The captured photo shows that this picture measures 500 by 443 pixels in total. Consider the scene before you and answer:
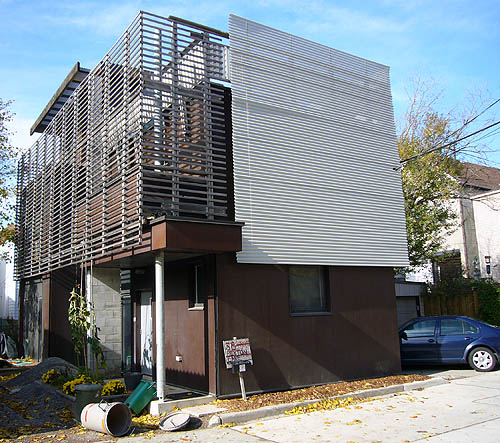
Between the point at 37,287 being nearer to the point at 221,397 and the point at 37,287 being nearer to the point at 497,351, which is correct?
the point at 221,397

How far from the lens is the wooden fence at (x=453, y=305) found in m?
18.0

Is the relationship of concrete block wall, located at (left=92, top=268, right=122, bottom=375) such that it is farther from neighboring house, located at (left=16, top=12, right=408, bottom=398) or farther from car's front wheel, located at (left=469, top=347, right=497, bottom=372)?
car's front wheel, located at (left=469, top=347, right=497, bottom=372)

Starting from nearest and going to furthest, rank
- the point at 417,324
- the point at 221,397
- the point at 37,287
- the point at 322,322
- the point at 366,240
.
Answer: the point at 221,397 < the point at 322,322 < the point at 366,240 < the point at 417,324 < the point at 37,287

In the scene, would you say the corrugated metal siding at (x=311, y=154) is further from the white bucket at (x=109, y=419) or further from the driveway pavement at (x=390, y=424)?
the white bucket at (x=109, y=419)

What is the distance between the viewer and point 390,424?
8102 mm

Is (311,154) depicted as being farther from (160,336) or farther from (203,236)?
(160,336)

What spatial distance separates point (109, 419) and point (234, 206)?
464 cm

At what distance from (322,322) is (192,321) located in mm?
2928

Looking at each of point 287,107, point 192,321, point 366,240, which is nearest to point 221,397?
point 192,321

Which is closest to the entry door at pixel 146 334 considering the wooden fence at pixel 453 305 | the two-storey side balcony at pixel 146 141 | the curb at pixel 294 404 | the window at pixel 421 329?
the two-storey side balcony at pixel 146 141

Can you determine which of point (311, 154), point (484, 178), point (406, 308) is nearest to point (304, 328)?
point (311, 154)

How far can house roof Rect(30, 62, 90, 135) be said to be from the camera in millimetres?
13992

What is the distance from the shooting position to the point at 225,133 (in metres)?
11.0

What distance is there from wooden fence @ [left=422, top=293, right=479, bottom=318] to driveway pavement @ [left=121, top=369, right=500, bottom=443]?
8.07m
